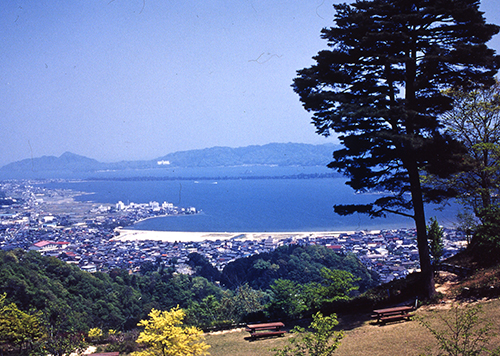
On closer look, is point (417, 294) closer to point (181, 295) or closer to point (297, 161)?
point (181, 295)

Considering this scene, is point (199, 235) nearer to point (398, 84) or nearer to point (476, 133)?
point (476, 133)

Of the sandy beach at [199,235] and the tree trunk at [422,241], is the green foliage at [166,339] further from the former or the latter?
the sandy beach at [199,235]

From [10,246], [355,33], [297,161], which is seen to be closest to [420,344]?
[355,33]

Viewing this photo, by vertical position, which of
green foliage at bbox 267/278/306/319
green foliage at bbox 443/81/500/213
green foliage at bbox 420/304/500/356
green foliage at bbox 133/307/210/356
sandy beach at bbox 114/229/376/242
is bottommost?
sandy beach at bbox 114/229/376/242

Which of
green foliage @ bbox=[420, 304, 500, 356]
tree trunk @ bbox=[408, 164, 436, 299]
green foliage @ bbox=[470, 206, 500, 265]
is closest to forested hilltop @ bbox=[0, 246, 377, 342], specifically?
tree trunk @ bbox=[408, 164, 436, 299]

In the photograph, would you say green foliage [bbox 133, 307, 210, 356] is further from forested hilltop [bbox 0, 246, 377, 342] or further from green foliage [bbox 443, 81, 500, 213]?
green foliage [bbox 443, 81, 500, 213]
